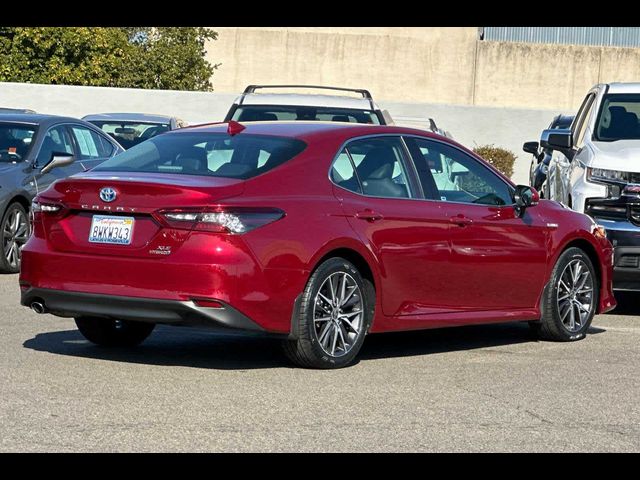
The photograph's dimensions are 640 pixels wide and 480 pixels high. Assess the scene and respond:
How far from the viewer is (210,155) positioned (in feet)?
30.9

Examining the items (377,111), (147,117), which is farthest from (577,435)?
(147,117)

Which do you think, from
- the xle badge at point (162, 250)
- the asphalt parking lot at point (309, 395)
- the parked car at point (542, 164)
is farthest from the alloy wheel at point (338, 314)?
the parked car at point (542, 164)

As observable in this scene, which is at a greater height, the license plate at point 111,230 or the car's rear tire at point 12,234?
the license plate at point 111,230

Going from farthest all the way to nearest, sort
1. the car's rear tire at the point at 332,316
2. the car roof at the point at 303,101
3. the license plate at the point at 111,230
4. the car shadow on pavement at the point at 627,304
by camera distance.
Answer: the car roof at the point at 303,101 < the car shadow on pavement at the point at 627,304 < the car's rear tire at the point at 332,316 < the license plate at the point at 111,230

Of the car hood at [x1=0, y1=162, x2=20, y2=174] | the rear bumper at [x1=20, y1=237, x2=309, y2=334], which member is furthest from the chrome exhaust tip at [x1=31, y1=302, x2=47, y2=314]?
the car hood at [x1=0, y1=162, x2=20, y2=174]

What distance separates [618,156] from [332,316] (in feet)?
16.0

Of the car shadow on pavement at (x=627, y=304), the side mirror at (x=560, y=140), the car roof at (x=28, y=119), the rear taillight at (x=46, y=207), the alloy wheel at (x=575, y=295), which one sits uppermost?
the side mirror at (x=560, y=140)

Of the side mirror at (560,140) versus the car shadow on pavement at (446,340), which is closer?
the car shadow on pavement at (446,340)

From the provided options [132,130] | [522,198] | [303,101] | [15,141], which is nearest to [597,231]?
[522,198]

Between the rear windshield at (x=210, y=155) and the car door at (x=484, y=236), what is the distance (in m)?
1.16

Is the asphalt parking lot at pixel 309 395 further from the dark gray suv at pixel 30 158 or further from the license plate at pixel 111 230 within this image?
the dark gray suv at pixel 30 158

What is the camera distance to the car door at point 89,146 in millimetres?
16953

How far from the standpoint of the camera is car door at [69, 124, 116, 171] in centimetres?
1695

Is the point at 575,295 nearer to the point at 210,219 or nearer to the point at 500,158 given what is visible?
the point at 210,219
